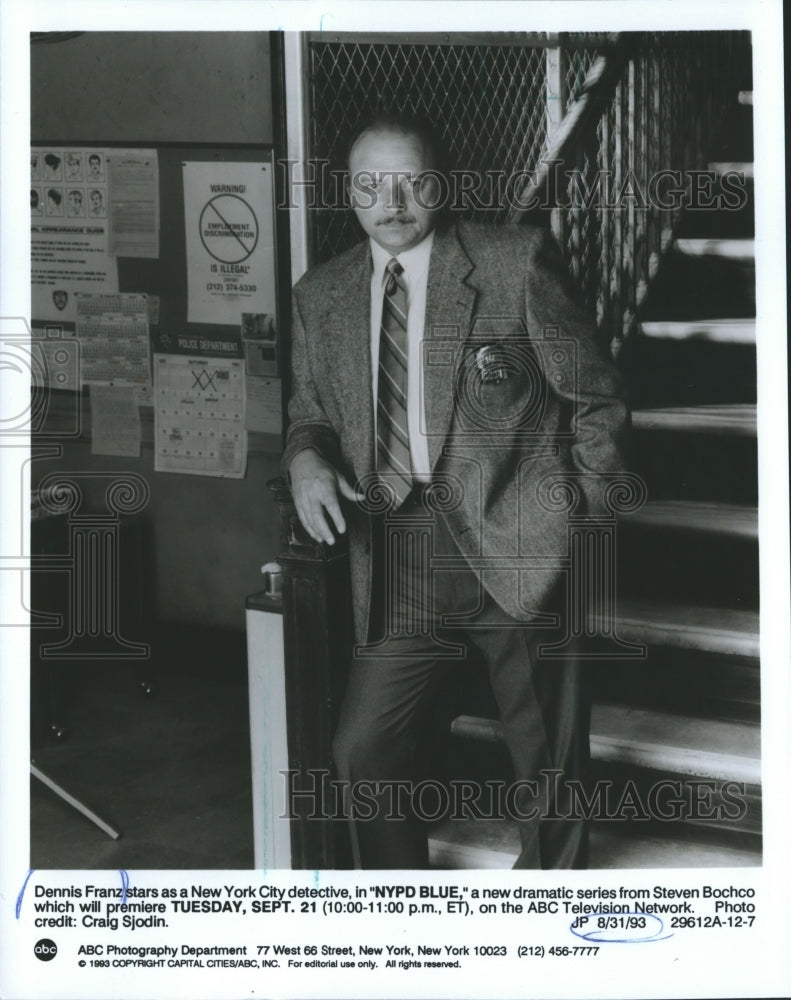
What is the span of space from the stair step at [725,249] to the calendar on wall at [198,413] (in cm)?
138

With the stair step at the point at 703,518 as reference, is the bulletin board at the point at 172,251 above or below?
above

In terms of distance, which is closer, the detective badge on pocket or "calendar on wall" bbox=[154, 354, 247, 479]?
the detective badge on pocket

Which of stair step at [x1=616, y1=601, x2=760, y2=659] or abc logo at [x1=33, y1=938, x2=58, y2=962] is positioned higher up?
stair step at [x1=616, y1=601, x2=760, y2=659]

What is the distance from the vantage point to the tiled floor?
3.15 meters

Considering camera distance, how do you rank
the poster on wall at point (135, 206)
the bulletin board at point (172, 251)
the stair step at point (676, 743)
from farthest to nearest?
1. the poster on wall at point (135, 206)
2. the bulletin board at point (172, 251)
3. the stair step at point (676, 743)

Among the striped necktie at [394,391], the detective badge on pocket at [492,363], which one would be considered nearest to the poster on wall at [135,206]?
the striped necktie at [394,391]

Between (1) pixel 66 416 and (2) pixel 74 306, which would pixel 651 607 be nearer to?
(1) pixel 66 416

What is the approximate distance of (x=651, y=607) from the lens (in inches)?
101

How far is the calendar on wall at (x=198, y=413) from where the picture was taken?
11.0 ft

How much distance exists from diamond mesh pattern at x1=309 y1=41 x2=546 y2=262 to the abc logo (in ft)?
4.86

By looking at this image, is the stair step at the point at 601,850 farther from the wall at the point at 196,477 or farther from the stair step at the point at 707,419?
the wall at the point at 196,477

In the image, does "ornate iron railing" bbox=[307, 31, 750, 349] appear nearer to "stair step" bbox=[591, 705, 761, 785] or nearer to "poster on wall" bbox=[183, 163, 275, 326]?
"poster on wall" bbox=[183, 163, 275, 326]

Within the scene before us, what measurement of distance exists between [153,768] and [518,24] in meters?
2.30

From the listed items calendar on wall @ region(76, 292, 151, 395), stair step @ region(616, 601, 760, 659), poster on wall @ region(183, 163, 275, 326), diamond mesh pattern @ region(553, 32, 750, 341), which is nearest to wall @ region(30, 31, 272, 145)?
poster on wall @ region(183, 163, 275, 326)
